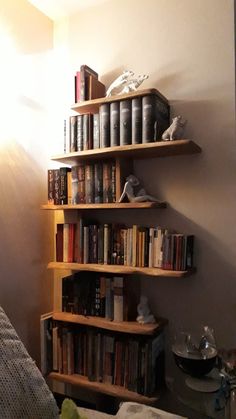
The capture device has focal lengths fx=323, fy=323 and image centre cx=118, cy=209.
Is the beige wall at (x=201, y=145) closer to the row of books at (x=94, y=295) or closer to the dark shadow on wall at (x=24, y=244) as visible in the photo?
the row of books at (x=94, y=295)

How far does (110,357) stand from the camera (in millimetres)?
1567

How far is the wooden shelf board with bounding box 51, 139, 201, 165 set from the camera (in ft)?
4.60

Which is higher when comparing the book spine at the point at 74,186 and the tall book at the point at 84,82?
the tall book at the point at 84,82

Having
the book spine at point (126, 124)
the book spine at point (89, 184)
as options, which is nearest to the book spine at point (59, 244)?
the book spine at point (89, 184)

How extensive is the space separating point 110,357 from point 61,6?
1940 millimetres

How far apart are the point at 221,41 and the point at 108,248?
113cm

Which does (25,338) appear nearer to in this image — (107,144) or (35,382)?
(35,382)

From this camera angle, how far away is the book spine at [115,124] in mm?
1538

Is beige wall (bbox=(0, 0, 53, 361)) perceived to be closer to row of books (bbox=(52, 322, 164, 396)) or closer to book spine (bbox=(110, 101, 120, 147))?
row of books (bbox=(52, 322, 164, 396))

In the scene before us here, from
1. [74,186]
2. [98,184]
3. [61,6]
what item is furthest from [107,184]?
[61,6]

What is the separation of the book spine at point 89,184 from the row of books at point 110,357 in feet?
2.15

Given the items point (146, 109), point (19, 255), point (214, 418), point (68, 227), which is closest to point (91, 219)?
point (68, 227)

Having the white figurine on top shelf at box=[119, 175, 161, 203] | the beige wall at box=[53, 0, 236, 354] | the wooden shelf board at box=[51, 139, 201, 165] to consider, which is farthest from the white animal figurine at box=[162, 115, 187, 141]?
A: the white figurine on top shelf at box=[119, 175, 161, 203]

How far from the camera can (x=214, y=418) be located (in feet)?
3.67
